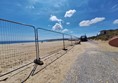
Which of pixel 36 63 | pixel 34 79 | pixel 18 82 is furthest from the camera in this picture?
pixel 36 63

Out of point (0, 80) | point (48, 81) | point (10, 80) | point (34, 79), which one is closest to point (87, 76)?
point (48, 81)

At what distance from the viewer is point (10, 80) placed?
392cm

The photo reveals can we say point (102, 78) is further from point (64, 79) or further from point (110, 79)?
point (64, 79)

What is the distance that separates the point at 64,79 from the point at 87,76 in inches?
33.6

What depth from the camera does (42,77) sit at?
13.9ft

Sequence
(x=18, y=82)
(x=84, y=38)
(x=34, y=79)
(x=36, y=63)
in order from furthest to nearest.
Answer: (x=84, y=38) → (x=36, y=63) → (x=34, y=79) → (x=18, y=82)

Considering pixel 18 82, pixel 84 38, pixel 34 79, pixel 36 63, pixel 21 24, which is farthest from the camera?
pixel 84 38

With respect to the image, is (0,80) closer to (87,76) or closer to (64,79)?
(64,79)

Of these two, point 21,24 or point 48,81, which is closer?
point 48,81

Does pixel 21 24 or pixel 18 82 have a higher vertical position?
pixel 21 24

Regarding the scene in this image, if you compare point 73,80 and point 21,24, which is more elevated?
point 21,24

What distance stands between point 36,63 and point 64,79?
8.26ft

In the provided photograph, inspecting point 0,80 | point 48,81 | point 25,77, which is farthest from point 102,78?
point 0,80

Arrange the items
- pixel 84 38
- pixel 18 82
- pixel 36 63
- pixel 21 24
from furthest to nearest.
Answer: pixel 84 38 → pixel 36 63 → pixel 21 24 → pixel 18 82
